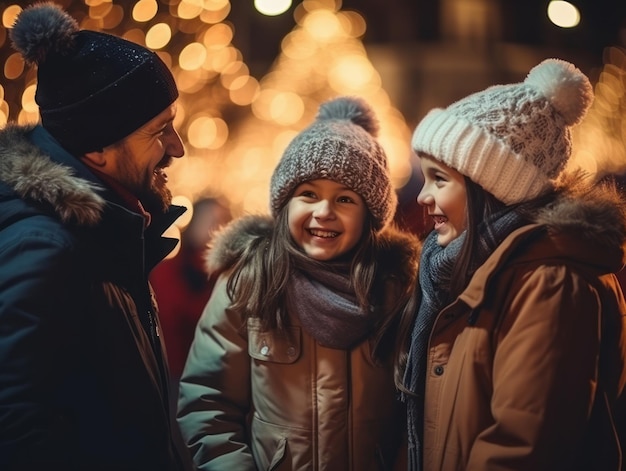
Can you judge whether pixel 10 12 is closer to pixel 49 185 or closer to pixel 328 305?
pixel 49 185

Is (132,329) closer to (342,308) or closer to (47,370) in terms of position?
(47,370)

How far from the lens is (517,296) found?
204 cm

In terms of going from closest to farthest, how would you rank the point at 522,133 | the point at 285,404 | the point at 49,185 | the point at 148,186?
the point at 49,185 → the point at 522,133 → the point at 148,186 → the point at 285,404

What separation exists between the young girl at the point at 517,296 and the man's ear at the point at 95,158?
1036mm

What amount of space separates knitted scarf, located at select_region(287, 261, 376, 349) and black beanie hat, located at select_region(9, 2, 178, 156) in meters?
0.81

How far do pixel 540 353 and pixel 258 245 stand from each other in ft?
3.82

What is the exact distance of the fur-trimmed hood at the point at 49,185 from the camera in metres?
1.90

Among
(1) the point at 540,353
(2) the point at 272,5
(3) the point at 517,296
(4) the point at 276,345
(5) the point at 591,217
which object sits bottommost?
(4) the point at 276,345

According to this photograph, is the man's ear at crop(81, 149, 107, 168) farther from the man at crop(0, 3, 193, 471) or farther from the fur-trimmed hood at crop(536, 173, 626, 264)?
the fur-trimmed hood at crop(536, 173, 626, 264)

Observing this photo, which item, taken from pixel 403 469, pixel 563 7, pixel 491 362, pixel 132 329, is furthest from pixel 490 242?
pixel 563 7

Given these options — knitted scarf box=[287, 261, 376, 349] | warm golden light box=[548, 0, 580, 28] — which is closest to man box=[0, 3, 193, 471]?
knitted scarf box=[287, 261, 376, 349]

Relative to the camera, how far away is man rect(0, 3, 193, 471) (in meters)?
1.77

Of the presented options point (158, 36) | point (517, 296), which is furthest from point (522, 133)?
point (158, 36)

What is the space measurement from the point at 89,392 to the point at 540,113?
5.13ft
